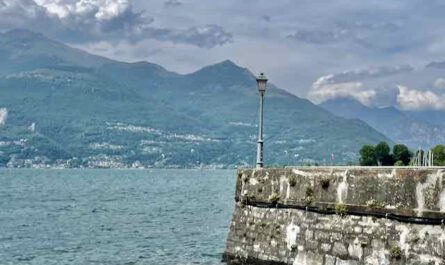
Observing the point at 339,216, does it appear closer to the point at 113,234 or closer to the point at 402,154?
the point at 113,234

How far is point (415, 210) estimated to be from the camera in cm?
1794

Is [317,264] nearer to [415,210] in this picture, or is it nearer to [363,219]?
[363,219]

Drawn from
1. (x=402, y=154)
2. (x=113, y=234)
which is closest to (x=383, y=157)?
(x=402, y=154)

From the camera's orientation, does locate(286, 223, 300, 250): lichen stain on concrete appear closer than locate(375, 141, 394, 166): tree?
Yes

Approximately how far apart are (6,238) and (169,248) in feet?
44.9

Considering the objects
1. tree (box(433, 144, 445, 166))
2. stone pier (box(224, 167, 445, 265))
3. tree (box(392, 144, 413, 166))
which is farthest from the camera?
tree (box(392, 144, 413, 166))

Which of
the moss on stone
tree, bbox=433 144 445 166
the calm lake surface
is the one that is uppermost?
tree, bbox=433 144 445 166

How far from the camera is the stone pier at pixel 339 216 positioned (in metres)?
17.7

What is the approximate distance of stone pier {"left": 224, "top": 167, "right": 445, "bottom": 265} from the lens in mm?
17705

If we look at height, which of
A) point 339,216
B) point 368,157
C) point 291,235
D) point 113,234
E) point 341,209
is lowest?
point 113,234

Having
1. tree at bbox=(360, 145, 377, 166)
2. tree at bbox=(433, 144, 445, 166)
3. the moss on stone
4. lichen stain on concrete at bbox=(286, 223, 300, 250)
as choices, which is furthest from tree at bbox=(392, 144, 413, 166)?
the moss on stone

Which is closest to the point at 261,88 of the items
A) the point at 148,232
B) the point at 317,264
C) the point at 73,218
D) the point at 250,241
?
the point at 250,241

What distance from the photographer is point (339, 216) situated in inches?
815

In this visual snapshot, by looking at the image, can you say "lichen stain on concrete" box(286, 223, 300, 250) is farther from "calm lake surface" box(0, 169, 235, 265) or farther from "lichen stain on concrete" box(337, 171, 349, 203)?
"calm lake surface" box(0, 169, 235, 265)
